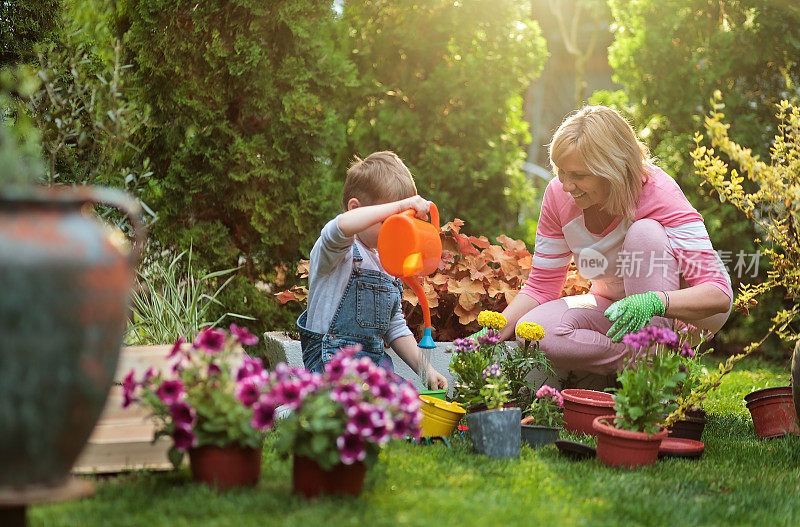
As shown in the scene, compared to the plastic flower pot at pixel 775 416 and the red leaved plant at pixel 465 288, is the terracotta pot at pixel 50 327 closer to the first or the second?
the red leaved plant at pixel 465 288

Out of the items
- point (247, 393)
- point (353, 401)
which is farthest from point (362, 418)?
point (247, 393)

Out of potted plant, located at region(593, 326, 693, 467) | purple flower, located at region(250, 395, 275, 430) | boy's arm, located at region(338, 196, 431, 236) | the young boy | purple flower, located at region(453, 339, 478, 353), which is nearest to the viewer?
purple flower, located at region(250, 395, 275, 430)

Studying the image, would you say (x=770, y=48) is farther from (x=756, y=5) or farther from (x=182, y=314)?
(x=182, y=314)

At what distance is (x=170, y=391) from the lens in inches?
81.0

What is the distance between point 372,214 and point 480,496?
1105 millimetres

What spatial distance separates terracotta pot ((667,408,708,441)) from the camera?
3.12m

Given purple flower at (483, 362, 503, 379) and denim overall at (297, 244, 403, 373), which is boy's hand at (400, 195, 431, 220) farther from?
purple flower at (483, 362, 503, 379)

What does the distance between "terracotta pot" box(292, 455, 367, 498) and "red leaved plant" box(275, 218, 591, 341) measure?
2.00 metres

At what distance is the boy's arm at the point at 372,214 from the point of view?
2799mm

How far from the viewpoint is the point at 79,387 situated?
5.41 ft

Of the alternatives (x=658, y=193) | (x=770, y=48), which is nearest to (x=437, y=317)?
(x=658, y=193)

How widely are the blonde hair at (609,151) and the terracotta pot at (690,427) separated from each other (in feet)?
3.00

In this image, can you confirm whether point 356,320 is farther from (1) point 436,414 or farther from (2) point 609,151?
(2) point 609,151

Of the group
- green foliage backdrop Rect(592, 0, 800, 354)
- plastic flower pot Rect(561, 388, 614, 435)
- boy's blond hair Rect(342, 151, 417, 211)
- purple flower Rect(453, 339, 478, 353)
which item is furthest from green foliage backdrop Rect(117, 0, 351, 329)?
green foliage backdrop Rect(592, 0, 800, 354)
